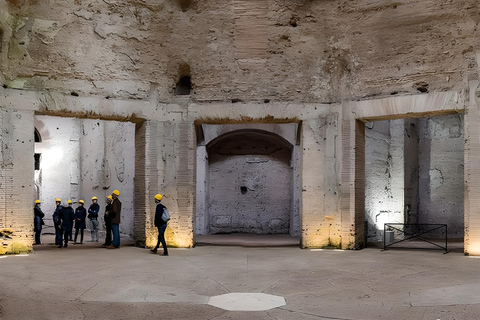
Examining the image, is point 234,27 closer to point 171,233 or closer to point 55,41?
point 55,41

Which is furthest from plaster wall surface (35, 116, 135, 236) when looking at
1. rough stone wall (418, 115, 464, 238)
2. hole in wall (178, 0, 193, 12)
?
rough stone wall (418, 115, 464, 238)

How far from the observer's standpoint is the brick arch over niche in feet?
52.1

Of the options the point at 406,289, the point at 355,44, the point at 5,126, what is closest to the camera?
the point at 406,289

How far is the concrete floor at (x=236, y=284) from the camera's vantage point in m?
5.03

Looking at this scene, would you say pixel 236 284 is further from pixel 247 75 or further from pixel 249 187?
pixel 249 187

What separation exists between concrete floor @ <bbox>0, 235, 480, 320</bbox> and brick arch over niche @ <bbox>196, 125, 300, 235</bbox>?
6277 mm

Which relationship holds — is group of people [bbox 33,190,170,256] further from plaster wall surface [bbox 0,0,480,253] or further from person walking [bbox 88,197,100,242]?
plaster wall surface [bbox 0,0,480,253]

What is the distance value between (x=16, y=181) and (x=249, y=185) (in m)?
8.32

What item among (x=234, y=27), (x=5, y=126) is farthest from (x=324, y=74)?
(x=5, y=126)

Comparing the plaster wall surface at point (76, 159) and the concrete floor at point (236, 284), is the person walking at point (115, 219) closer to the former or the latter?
the concrete floor at point (236, 284)

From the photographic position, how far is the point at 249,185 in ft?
52.7

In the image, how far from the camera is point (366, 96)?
33.4 ft

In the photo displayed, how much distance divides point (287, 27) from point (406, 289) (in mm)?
6377

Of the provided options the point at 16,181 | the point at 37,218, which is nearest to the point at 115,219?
the point at 37,218
